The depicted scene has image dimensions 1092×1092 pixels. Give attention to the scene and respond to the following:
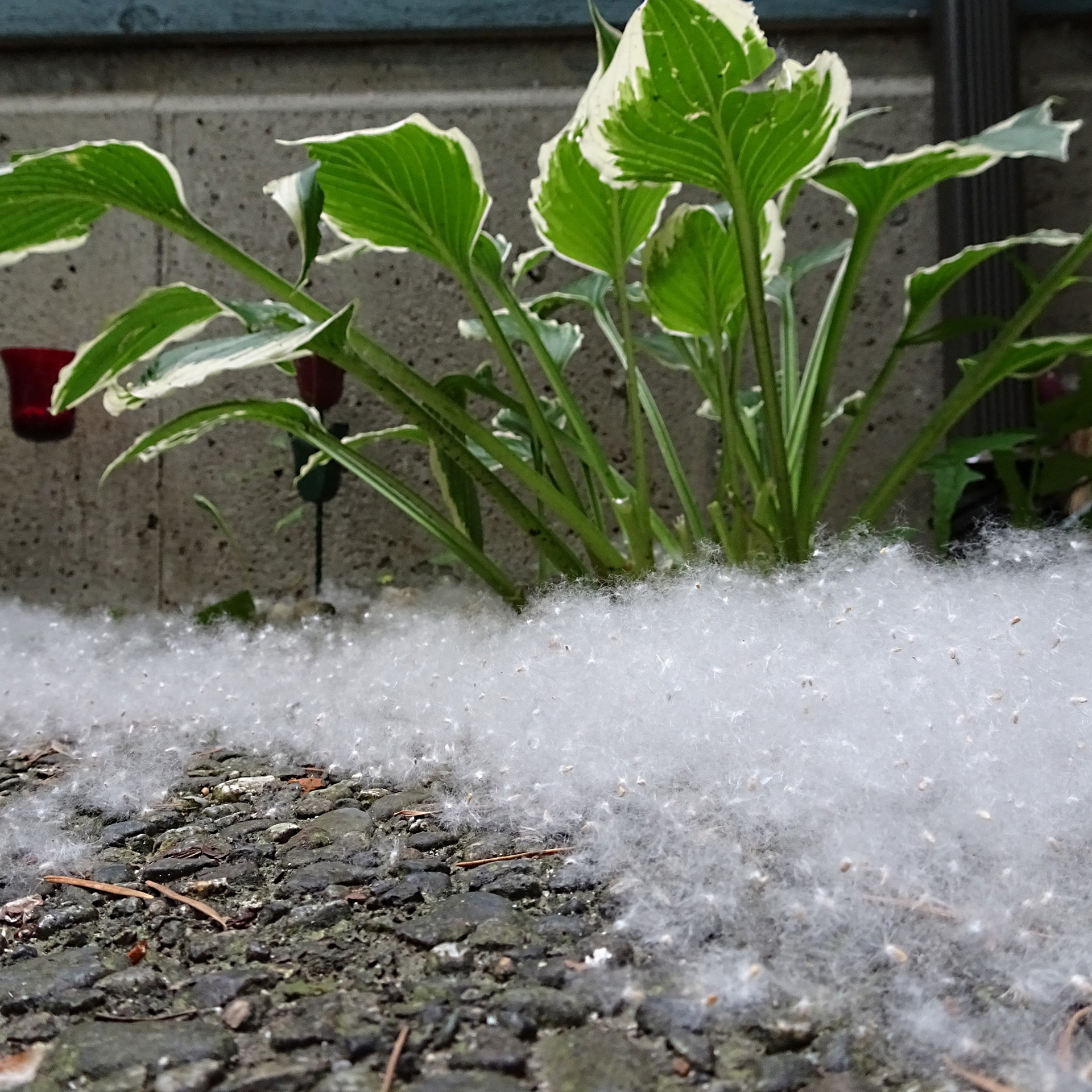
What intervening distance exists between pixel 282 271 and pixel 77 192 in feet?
2.64

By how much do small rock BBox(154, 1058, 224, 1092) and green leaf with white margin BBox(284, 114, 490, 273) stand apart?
76 cm

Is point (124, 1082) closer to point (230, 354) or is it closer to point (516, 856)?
point (516, 856)

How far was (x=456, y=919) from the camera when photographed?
1.52 feet

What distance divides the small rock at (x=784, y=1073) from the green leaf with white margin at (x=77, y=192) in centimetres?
92

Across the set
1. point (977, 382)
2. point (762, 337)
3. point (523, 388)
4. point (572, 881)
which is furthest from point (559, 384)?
point (572, 881)

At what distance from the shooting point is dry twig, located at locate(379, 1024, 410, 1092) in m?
0.34

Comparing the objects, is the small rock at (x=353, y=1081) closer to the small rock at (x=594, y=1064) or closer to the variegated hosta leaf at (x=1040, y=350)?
the small rock at (x=594, y=1064)

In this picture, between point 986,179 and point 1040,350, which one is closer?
point 1040,350

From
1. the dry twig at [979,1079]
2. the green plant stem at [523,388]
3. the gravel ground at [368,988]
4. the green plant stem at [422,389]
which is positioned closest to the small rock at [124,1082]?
the gravel ground at [368,988]

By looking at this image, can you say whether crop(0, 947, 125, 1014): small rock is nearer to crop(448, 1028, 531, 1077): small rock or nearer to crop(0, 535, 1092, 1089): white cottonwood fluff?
crop(0, 535, 1092, 1089): white cottonwood fluff

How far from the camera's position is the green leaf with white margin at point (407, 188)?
867 mm

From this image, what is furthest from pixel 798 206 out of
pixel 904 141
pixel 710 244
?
pixel 710 244

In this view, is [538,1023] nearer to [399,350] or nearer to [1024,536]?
[1024,536]

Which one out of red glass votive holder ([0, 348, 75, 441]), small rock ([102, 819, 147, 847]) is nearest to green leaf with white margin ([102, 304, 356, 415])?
small rock ([102, 819, 147, 847])
